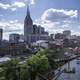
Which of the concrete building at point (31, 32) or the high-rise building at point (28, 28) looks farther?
the concrete building at point (31, 32)

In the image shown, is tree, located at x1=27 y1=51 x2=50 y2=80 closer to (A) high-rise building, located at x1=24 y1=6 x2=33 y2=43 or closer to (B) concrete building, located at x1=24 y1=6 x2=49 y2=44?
(B) concrete building, located at x1=24 y1=6 x2=49 y2=44

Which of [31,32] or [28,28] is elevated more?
[28,28]

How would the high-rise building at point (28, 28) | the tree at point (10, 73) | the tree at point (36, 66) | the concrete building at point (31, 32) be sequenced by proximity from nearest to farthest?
the tree at point (10, 73), the tree at point (36, 66), the high-rise building at point (28, 28), the concrete building at point (31, 32)

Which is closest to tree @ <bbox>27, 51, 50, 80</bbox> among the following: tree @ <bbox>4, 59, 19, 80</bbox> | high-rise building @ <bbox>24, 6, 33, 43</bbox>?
tree @ <bbox>4, 59, 19, 80</bbox>

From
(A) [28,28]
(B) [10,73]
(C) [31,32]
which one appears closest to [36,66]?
(B) [10,73]

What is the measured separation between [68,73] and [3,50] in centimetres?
513

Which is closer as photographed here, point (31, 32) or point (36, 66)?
point (36, 66)

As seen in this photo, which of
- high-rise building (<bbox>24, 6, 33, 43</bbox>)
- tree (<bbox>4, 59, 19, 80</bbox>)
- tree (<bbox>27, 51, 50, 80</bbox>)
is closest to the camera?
tree (<bbox>4, 59, 19, 80</bbox>)

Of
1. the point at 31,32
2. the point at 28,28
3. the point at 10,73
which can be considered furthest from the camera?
the point at 31,32

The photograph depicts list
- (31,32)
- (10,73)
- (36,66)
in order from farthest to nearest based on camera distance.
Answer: (31,32) → (36,66) → (10,73)

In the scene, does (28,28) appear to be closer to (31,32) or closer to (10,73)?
(31,32)

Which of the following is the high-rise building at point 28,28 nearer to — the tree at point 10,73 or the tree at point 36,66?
the tree at point 36,66

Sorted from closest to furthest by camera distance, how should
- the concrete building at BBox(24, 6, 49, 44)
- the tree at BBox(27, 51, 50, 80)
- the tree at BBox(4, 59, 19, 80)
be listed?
1. the tree at BBox(4, 59, 19, 80)
2. the tree at BBox(27, 51, 50, 80)
3. the concrete building at BBox(24, 6, 49, 44)

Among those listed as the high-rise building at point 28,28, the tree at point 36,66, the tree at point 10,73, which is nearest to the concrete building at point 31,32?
the high-rise building at point 28,28
